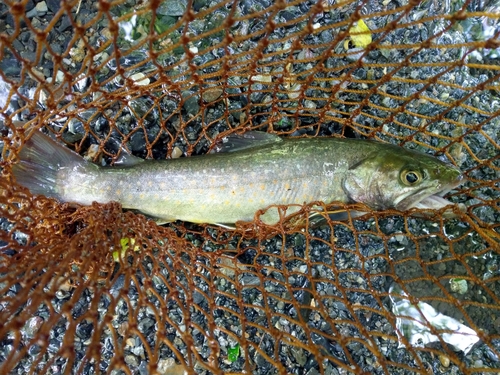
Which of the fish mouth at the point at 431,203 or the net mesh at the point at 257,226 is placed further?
the fish mouth at the point at 431,203

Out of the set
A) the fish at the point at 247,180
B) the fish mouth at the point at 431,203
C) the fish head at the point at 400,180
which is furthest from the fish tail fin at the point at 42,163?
the fish mouth at the point at 431,203

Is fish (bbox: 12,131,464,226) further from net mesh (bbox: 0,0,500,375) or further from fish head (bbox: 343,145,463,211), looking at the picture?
net mesh (bbox: 0,0,500,375)

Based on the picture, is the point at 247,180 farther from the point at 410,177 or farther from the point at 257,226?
the point at 410,177

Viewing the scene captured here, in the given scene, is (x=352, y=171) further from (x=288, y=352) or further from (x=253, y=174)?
(x=288, y=352)

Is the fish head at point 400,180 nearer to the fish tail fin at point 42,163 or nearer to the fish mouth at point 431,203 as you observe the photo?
the fish mouth at point 431,203

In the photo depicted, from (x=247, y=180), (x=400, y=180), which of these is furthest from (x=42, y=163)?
(x=400, y=180)

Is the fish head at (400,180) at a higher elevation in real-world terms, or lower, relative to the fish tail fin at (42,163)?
lower
